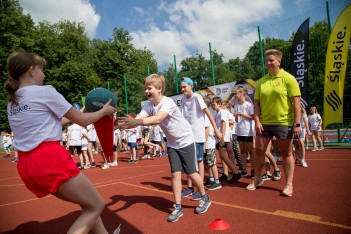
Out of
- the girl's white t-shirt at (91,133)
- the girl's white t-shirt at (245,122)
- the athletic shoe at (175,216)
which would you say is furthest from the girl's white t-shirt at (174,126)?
the girl's white t-shirt at (91,133)

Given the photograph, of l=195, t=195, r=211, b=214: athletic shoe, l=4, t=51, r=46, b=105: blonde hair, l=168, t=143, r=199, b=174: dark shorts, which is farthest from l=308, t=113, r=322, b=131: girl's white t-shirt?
l=4, t=51, r=46, b=105: blonde hair

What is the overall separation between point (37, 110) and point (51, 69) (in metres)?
38.4

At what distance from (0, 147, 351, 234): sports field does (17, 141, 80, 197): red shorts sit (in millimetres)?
1669

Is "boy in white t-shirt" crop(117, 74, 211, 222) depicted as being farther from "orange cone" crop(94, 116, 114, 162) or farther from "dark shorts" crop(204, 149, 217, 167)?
"dark shorts" crop(204, 149, 217, 167)

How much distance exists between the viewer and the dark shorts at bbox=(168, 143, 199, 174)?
3.77m

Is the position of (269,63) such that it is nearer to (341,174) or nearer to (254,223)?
(254,223)

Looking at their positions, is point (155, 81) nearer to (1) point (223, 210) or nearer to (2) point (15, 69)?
(2) point (15, 69)

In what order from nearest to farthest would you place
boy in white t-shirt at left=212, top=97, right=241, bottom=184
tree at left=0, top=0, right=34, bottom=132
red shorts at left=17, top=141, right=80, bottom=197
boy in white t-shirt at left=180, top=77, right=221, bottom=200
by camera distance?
red shorts at left=17, top=141, right=80, bottom=197
boy in white t-shirt at left=180, top=77, right=221, bottom=200
boy in white t-shirt at left=212, top=97, right=241, bottom=184
tree at left=0, top=0, right=34, bottom=132

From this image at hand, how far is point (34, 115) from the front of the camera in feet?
6.90

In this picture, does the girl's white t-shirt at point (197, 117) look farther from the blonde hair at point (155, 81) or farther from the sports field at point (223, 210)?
the blonde hair at point (155, 81)

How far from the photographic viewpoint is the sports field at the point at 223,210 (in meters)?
3.29

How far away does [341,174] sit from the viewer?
5.84 metres

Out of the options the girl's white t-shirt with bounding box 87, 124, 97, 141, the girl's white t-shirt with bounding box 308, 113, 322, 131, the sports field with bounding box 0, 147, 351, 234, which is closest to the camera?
the sports field with bounding box 0, 147, 351, 234

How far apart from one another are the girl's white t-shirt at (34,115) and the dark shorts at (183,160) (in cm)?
193
